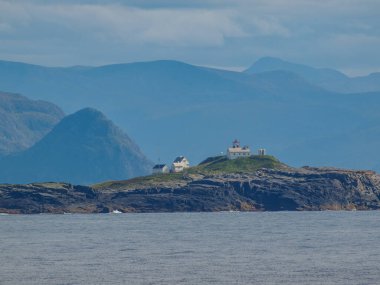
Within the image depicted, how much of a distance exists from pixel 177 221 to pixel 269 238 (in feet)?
167

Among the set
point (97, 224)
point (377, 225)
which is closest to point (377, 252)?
point (377, 225)

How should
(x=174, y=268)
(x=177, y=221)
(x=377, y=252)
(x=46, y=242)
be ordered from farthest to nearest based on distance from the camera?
(x=177, y=221), (x=46, y=242), (x=377, y=252), (x=174, y=268)

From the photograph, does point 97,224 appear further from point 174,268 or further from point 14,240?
point 174,268

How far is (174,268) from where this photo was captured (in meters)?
108

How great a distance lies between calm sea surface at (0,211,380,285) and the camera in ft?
332

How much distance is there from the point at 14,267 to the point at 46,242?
3252 centimetres

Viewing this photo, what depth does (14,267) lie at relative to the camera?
10912 centimetres

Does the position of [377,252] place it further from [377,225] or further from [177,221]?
[177,221]

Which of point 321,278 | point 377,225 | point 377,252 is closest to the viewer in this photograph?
point 321,278

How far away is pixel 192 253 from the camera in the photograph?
12312 centimetres

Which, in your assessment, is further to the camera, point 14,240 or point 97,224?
point 97,224

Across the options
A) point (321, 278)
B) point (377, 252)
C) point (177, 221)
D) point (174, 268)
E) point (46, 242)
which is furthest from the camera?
point (177, 221)

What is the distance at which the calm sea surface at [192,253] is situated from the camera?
10119 centimetres

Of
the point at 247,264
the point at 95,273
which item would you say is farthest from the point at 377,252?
the point at 95,273
